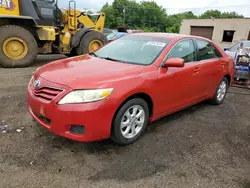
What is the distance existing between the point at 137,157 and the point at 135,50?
1675 mm

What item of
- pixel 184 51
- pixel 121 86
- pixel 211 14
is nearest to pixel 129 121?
pixel 121 86

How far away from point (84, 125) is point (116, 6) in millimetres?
70303

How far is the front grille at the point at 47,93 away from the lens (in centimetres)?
271

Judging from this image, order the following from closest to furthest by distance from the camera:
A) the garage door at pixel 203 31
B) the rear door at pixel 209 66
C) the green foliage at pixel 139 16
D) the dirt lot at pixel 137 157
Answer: the dirt lot at pixel 137 157
the rear door at pixel 209 66
the garage door at pixel 203 31
the green foliage at pixel 139 16

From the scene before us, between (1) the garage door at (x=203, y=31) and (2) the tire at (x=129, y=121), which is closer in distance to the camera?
(2) the tire at (x=129, y=121)

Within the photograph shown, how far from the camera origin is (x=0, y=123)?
3551 millimetres

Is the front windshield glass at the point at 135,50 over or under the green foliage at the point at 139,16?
under

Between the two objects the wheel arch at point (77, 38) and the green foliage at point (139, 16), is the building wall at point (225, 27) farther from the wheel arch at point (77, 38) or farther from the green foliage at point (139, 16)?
the green foliage at point (139, 16)

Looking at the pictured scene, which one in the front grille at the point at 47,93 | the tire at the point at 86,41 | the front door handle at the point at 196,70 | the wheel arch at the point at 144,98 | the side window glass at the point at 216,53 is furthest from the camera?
the tire at the point at 86,41

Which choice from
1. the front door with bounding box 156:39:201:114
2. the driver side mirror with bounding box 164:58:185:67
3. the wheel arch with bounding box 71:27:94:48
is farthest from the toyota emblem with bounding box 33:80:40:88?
the wheel arch with bounding box 71:27:94:48

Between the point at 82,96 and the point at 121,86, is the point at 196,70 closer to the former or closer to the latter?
the point at 121,86

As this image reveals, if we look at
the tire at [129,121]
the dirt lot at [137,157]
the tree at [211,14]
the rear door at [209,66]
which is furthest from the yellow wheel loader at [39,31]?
the tree at [211,14]

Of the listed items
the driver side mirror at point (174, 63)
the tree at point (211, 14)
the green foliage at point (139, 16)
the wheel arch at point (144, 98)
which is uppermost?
the tree at point (211, 14)

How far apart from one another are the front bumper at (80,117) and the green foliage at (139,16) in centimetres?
6285
